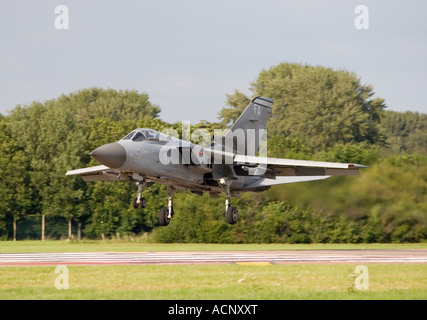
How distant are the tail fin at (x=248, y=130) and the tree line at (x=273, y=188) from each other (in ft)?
7.36

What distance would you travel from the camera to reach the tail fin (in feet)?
94.6

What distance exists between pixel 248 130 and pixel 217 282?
48.4 feet

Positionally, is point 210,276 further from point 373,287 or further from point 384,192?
point 384,192

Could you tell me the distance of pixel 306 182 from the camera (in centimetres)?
2873

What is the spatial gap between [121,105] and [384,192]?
58.5 meters

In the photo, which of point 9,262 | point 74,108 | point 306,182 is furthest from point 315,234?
point 74,108

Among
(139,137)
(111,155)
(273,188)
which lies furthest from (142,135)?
(273,188)

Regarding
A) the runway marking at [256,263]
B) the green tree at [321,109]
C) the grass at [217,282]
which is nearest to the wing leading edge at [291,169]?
the runway marking at [256,263]

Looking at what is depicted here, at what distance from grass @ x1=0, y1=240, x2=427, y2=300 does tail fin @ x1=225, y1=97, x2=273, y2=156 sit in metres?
11.1

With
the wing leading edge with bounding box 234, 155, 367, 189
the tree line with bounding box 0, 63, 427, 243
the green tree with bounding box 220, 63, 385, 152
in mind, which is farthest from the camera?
the green tree with bounding box 220, 63, 385, 152

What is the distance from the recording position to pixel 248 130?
29.4m

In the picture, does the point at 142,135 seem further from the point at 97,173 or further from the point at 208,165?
the point at 97,173

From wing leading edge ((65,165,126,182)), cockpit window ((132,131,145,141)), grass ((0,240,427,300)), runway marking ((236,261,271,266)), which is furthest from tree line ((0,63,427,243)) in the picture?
grass ((0,240,427,300))

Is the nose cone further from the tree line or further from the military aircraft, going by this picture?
the tree line
